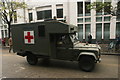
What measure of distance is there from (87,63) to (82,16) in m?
12.6

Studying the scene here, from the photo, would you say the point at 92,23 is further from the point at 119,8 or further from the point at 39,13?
the point at 39,13

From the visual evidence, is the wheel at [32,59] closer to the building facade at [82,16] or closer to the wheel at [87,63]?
the wheel at [87,63]

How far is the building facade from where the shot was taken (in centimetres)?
1458

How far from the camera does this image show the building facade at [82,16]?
47.8ft

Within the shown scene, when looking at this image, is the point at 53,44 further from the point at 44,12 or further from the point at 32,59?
the point at 44,12

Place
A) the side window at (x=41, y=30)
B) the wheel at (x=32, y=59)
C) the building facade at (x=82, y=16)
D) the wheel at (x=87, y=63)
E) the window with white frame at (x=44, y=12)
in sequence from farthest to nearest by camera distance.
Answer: the window with white frame at (x=44, y=12) → the building facade at (x=82, y=16) → the wheel at (x=32, y=59) → the side window at (x=41, y=30) → the wheel at (x=87, y=63)

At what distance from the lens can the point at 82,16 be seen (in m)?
16.1

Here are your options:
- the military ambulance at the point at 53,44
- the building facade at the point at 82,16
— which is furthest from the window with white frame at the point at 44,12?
the military ambulance at the point at 53,44

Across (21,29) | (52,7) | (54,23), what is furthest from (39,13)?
(54,23)

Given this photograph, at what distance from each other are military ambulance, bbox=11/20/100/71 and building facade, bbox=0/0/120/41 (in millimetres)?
7754

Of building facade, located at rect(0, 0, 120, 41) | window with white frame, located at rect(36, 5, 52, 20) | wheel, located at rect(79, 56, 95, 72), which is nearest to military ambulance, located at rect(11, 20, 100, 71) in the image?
wheel, located at rect(79, 56, 95, 72)

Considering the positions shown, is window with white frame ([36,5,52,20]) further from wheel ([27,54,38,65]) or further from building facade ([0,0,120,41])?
wheel ([27,54,38,65])

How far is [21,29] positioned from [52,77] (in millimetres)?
3749

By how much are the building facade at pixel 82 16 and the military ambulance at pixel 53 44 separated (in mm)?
7754
